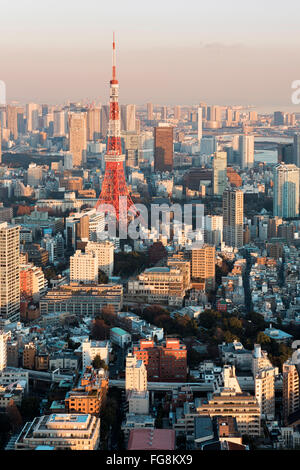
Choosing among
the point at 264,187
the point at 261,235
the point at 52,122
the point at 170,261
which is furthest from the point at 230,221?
the point at 52,122

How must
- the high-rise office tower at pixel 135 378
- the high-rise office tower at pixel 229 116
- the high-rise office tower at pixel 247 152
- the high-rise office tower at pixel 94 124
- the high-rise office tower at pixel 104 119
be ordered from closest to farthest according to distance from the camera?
the high-rise office tower at pixel 135 378 < the high-rise office tower at pixel 247 152 < the high-rise office tower at pixel 229 116 < the high-rise office tower at pixel 104 119 < the high-rise office tower at pixel 94 124

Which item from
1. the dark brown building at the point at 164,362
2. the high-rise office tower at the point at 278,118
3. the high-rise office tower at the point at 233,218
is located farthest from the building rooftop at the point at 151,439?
the high-rise office tower at the point at 278,118

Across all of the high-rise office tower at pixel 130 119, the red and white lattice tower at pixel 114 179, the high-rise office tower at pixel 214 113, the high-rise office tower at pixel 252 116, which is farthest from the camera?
the high-rise office tower at pixel 214 113

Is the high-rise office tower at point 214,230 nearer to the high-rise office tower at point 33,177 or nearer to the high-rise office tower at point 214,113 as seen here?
the high-rise office tower at point 33,177

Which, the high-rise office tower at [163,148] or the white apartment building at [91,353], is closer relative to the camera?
the white apartment building at [91,353]

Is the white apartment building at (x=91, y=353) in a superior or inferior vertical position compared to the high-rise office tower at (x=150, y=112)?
inferior

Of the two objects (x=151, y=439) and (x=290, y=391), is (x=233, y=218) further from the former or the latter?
(x=151, y=439)
